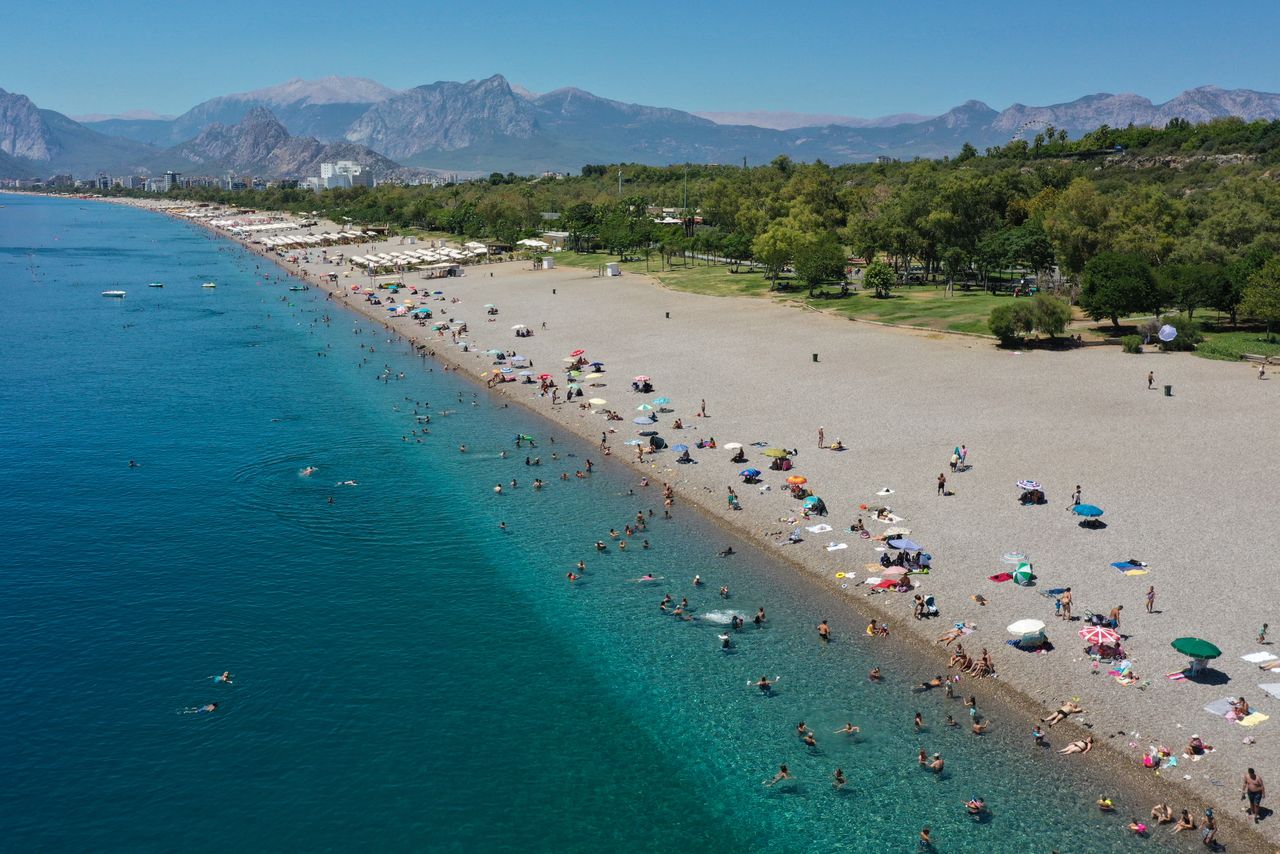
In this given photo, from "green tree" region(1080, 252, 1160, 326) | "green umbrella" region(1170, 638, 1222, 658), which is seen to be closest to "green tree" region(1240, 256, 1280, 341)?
"green tree" region(1080, 252, 1160, 326)

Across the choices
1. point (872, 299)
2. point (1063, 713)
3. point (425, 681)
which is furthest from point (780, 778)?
point (872, 299)

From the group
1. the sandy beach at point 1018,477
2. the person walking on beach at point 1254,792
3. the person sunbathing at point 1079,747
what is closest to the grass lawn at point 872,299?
the sandy beach at point 1018,477

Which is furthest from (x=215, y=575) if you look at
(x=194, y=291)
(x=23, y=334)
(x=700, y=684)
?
(x=194, y=291)

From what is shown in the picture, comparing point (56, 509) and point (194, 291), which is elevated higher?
point (194, 291)

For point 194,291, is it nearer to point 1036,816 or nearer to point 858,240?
point 858,240

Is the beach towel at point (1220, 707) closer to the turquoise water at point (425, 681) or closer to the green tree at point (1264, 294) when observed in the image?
the turquoise water at point (425, 681)

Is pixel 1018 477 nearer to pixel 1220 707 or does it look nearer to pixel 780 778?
pixel 1220 707

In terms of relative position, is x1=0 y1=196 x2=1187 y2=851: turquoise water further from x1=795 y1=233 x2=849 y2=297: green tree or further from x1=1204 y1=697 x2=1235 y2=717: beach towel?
x1=795 y1=233 x2=849 y2=297: green tree
